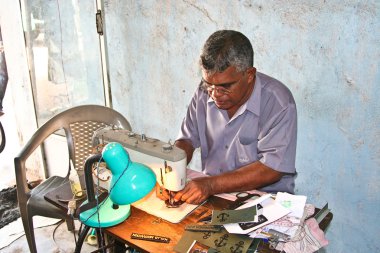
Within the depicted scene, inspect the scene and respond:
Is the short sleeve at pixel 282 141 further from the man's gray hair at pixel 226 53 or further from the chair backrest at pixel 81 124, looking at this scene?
the chair backrest at pixel 81 124

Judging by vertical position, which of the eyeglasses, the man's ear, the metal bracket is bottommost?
the eyeglasses

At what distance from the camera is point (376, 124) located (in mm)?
2070

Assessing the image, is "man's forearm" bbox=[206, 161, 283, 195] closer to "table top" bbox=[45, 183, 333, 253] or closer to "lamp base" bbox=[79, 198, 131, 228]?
"table top" bbox=[45, 183, 333, 253]

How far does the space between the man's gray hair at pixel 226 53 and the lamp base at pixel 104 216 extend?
0.78 metres

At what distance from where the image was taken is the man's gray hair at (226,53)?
1646 millimetres

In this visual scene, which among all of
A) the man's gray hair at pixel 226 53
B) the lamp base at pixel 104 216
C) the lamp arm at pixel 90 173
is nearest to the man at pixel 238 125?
the man's gray hair at pixel 226 53

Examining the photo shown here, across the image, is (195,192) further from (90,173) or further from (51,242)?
(51,242)

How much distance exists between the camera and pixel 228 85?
171 centimetres

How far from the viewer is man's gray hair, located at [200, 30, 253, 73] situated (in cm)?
165

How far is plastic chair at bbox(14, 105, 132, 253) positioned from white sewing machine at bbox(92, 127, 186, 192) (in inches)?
40.6

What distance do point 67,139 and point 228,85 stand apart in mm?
1600

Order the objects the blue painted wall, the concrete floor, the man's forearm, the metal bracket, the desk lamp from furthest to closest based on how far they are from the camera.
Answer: the metal bracket
the concrete floor
the blue painted wall
the man's forearm
the desk lamp

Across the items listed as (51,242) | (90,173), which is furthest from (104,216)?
(51,242)

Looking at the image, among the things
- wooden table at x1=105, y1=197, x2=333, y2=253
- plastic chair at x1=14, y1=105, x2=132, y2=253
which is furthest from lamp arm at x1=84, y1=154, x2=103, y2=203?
plastic chair at x1=14, y1=105, x2=132, y2=253
